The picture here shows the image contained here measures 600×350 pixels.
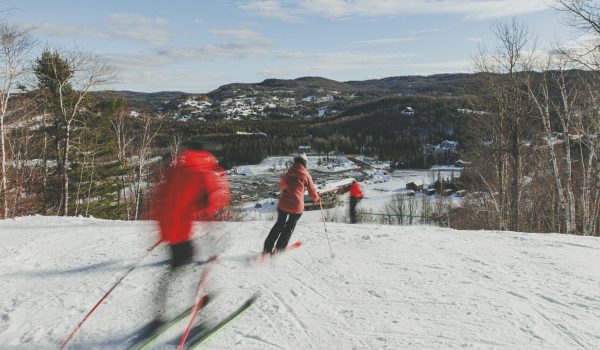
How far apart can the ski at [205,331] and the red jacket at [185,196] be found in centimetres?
92

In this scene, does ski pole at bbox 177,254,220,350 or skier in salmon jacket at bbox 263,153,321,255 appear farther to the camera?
skier in salmon jacket at bbox 263,153,321,255

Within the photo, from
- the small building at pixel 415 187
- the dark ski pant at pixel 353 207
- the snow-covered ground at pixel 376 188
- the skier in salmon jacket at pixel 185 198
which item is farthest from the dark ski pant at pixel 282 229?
the small building at pixel 415 187

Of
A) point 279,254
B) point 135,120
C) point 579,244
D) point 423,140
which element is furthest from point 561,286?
point 423,140

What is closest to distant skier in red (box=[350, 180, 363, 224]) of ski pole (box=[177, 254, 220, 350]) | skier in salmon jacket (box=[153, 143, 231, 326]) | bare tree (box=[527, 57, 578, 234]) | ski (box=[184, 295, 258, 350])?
ski (box=[184, 295, 258, 350])

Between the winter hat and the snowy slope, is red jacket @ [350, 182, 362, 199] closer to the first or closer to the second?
the snowy slope

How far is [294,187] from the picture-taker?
552 cm

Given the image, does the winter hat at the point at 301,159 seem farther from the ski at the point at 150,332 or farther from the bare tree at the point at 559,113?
the bare tree at the point at 559,113

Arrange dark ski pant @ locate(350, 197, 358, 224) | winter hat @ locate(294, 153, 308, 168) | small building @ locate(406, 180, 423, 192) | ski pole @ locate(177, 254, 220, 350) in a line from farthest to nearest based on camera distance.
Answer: small building @ locate(406, 180, 423, 192) < dark ski pant @ locate(350, 197, 358, 224) < winter hat @ locate(294, 153, 308, 168) < ski pole @ locate(177, 254, 220, 350)

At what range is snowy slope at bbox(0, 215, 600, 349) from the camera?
3799 millimetres

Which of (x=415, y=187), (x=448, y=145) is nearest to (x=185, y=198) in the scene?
(x=415, y=187)

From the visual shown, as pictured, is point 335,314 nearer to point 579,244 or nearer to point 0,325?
point 0,325

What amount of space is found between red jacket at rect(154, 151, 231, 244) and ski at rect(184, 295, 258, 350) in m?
0.92

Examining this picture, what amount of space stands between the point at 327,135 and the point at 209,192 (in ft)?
560

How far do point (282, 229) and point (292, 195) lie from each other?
24.3 inches
